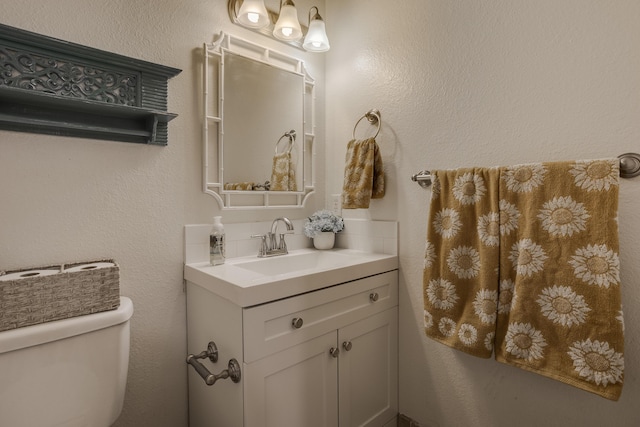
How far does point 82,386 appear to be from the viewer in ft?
2.94

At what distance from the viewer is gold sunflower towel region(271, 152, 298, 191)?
1.60m

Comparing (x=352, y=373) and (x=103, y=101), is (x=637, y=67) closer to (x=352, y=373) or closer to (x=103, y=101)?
(x=352, y=373)

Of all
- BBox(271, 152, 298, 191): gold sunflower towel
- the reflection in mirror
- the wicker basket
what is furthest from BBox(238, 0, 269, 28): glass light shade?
the wicker basket

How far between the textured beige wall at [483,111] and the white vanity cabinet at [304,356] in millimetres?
152

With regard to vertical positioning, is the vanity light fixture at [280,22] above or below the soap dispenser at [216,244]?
above

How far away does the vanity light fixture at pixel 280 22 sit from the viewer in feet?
4.42

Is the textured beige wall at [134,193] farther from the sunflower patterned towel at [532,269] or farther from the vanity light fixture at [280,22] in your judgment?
the sunflower patterned towel at [532,269]

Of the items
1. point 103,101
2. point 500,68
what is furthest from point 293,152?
point 500,68

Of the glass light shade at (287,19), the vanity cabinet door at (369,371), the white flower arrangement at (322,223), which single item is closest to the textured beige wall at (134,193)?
the glass light shade at (287,19)

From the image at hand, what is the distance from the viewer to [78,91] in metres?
1.03

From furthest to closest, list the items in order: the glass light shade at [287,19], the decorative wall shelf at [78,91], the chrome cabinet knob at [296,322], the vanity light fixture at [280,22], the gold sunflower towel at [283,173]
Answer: the gold sunflower towel at [283,173] < the glass light shade at [287,19] < the vanity light fixture at [280,22] < the chrome cabinet knob at [296,322] < the decorative wall shelf at [78,91]

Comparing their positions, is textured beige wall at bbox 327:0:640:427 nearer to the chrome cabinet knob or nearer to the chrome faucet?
the chrome faucet

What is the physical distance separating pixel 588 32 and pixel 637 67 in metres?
0.18

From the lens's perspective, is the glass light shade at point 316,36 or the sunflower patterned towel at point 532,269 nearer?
the sunflower patterned towel at point 532,269
